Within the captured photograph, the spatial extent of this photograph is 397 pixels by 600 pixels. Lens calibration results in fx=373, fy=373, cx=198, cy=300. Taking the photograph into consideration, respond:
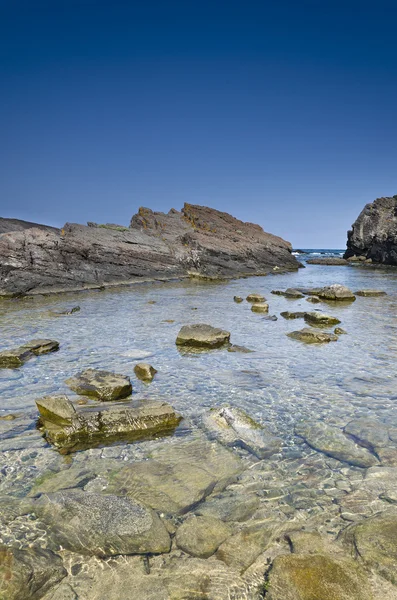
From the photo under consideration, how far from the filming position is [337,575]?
3354 mm

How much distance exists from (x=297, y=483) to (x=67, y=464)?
3399mm

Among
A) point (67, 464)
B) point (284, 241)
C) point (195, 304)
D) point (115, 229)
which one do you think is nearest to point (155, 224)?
point (115, 229)

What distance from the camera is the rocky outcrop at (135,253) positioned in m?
29.1

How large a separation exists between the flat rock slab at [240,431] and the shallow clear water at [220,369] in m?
0.28

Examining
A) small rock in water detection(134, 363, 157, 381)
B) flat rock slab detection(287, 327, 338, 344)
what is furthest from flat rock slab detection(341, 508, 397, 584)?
flat rock slab detection(287, 327, 338, 344)

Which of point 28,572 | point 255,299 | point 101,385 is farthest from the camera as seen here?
point 255,299

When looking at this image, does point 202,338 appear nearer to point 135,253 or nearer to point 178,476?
point 178,476

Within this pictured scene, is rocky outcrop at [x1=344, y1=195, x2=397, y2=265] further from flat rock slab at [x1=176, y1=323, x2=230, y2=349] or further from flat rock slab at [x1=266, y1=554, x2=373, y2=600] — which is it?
flat rock slab at [x1=266, y1=554, x2=373, y2=600]

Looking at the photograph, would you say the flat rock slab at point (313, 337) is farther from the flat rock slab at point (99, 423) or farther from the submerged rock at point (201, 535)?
the submerged rock at point (201, 535)

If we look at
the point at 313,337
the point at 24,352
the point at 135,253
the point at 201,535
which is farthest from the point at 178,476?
the point at 135,253

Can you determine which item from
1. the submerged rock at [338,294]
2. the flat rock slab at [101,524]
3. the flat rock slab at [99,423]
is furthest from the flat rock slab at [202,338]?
the submerged rock at [338,294]

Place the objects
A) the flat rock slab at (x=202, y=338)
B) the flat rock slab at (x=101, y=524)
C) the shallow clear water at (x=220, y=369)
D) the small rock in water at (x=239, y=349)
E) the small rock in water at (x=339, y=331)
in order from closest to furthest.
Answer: the flat rock slab at (x=101, y=524) → the shallow clear water at (x=220, y=369) → the small rock in water at (x=239, y=349) → the flat rock slab at (x=202, y=338) → the small rock in water at (x=339, y=331)

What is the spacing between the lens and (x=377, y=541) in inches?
151

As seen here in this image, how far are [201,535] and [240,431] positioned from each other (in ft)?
8.54
